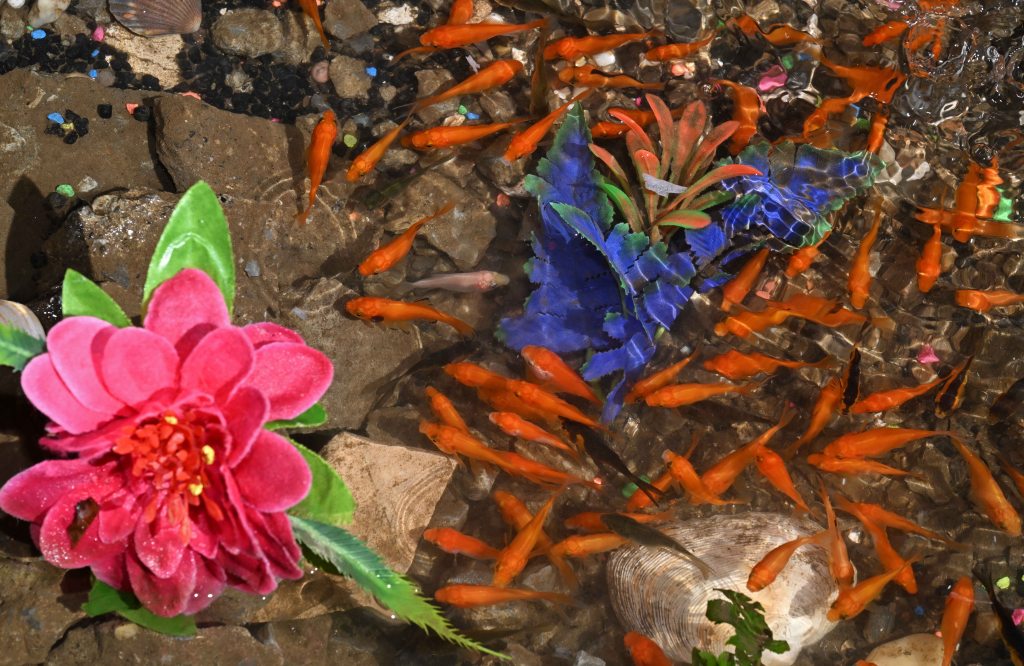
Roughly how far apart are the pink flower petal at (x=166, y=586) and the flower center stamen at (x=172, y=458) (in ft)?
0.61

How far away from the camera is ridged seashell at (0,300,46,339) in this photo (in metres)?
2.51

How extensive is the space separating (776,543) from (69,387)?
2886 millimetres

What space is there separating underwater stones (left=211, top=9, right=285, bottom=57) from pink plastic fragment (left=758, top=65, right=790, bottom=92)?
2662 mm

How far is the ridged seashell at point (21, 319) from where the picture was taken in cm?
251

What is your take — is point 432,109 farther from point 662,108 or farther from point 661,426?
point 661,426

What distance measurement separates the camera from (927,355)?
4.04 m

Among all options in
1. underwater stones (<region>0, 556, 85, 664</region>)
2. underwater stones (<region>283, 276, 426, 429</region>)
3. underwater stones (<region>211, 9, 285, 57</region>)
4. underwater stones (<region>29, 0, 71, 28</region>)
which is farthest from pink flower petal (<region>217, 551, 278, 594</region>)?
underwater stones (<region>29, 0, 71, 28</region>)

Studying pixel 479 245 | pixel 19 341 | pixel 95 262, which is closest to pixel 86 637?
pixel 19 341

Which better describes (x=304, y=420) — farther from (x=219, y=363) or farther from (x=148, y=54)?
(x=148, y=54)

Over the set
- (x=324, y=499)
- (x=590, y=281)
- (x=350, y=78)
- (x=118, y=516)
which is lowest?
(x=590, y=281)

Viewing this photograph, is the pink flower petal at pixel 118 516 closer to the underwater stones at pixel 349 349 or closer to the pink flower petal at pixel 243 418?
the pink flower petal at pixel 243 418

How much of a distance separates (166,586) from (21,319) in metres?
1.06

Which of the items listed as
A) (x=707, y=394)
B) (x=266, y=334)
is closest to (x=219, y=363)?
(x=266, y=334)

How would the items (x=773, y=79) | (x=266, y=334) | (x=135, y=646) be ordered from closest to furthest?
(x=266, y=334), (x=135, y=646), (x=773, y=79)
